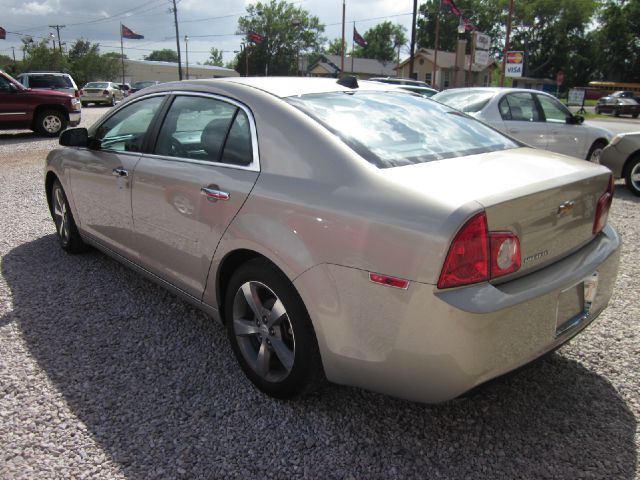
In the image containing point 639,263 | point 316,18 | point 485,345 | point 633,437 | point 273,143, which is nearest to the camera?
point 485,345

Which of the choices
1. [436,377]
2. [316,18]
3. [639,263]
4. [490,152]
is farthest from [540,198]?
[316,18]

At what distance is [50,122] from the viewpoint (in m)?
14.6

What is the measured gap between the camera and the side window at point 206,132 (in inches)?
110

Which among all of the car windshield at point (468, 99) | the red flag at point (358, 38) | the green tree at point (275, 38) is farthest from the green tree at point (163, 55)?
the car windshield at point (468, 99)

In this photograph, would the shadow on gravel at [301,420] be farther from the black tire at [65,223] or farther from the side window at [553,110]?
the side window at [553,110]

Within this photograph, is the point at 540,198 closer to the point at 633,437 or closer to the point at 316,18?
the point at 633,437

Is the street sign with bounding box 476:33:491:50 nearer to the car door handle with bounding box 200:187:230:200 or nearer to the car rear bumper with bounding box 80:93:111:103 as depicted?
the car rear bumper with bounding box 80:93:111:103

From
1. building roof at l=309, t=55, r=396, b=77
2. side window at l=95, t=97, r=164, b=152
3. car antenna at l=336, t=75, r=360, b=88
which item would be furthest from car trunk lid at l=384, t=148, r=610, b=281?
building roof at l=309, t=55, r=396, b=77

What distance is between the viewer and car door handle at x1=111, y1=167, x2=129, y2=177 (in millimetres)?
3547

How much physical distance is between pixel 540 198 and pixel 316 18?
105 meters

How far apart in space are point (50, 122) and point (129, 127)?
12.6m

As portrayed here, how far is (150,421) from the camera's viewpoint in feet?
8.34

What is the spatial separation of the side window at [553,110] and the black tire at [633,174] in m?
1.33

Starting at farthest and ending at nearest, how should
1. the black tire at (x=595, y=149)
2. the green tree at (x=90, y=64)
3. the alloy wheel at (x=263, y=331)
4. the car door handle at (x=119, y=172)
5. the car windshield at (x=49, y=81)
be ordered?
the green tree at (x=90, y=64) < the car windshield at (x=49, y=81) < the black tire at (x=595, y=149) < the car door handle at (x=119, y=172) < the alloy wheel at (x=263, y=331)
